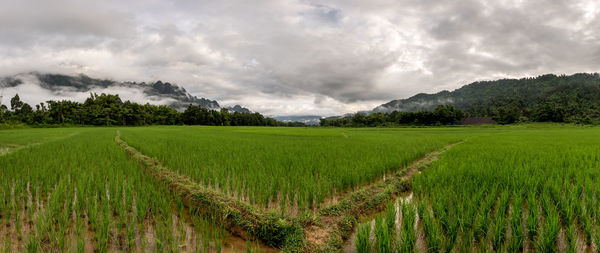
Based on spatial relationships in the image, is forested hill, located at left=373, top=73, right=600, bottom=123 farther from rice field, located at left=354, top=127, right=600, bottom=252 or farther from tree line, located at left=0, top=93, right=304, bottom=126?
tree line, located at left=0, top=93, right=304, bottom=126

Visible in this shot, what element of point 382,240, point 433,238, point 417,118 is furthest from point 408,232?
point 417,118

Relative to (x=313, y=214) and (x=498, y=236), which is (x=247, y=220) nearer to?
(x=313, y=214)

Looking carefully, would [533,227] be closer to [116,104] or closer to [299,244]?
[299,244]

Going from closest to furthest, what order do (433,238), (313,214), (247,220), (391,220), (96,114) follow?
(433,238)
(391,220)
(247,220)
(313,214)
(96,114)

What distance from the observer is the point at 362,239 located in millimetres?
2230

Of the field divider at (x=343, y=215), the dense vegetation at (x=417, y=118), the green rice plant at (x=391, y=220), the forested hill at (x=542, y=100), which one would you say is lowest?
the field divider at (x=343, y=215)

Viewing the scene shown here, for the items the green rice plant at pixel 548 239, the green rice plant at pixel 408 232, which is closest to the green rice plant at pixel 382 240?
the green rice plant at pixel 408 232

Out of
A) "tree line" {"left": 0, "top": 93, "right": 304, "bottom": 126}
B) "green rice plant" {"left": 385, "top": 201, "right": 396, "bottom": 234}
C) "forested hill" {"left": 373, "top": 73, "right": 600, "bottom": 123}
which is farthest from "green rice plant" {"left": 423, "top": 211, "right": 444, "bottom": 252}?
"forested hill" {"left": 373, "top": 73, "right": 600, "bottom": 123}

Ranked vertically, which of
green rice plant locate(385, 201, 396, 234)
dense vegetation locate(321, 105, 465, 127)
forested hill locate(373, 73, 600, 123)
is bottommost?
green rice plant locate(385, 201, 396, 234)

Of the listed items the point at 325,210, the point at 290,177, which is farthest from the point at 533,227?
the point at 290,177

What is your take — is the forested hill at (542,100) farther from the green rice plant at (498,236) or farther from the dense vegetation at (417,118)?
the green rice plant at (498,236)

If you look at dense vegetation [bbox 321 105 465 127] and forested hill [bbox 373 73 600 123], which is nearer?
forested hill [bbox 373 73 600 123]

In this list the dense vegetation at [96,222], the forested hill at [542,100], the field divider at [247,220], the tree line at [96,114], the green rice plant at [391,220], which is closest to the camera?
the dense vegetation at [96,222]

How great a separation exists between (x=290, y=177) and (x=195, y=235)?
2353 mm
